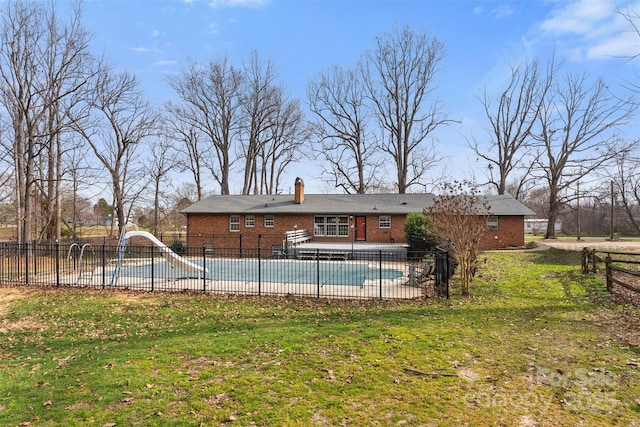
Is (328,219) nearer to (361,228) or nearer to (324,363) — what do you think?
(361,228)

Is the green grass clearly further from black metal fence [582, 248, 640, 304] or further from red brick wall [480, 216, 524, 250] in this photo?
red brick wall [480, 216, 524, 250]

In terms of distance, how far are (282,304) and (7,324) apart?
6114 millimetres

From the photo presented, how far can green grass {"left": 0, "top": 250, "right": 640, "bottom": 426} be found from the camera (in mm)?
4004

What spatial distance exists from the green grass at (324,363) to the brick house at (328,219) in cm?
1575

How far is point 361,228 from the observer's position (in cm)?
2570

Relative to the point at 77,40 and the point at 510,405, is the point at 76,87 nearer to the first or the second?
the point at 77,40

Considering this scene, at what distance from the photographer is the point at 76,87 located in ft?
78.9

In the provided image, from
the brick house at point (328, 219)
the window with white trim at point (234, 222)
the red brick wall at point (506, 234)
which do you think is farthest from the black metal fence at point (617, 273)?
the window with white trim at point (234, 222)

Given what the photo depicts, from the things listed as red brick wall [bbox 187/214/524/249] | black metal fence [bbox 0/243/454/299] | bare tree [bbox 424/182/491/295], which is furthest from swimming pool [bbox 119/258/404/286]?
red brick wall [bbox 187/214/524/249]

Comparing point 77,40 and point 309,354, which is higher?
point 77,40

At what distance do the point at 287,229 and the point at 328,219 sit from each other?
3.07 meters

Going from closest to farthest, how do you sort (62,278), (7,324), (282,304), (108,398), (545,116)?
(108,398) → (7,324) → (282,304) → (62,278) → (545,116)

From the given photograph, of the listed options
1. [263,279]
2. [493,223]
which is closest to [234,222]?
[263,279]

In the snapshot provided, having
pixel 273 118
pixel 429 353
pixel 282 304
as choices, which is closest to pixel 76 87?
pixel 273 118
